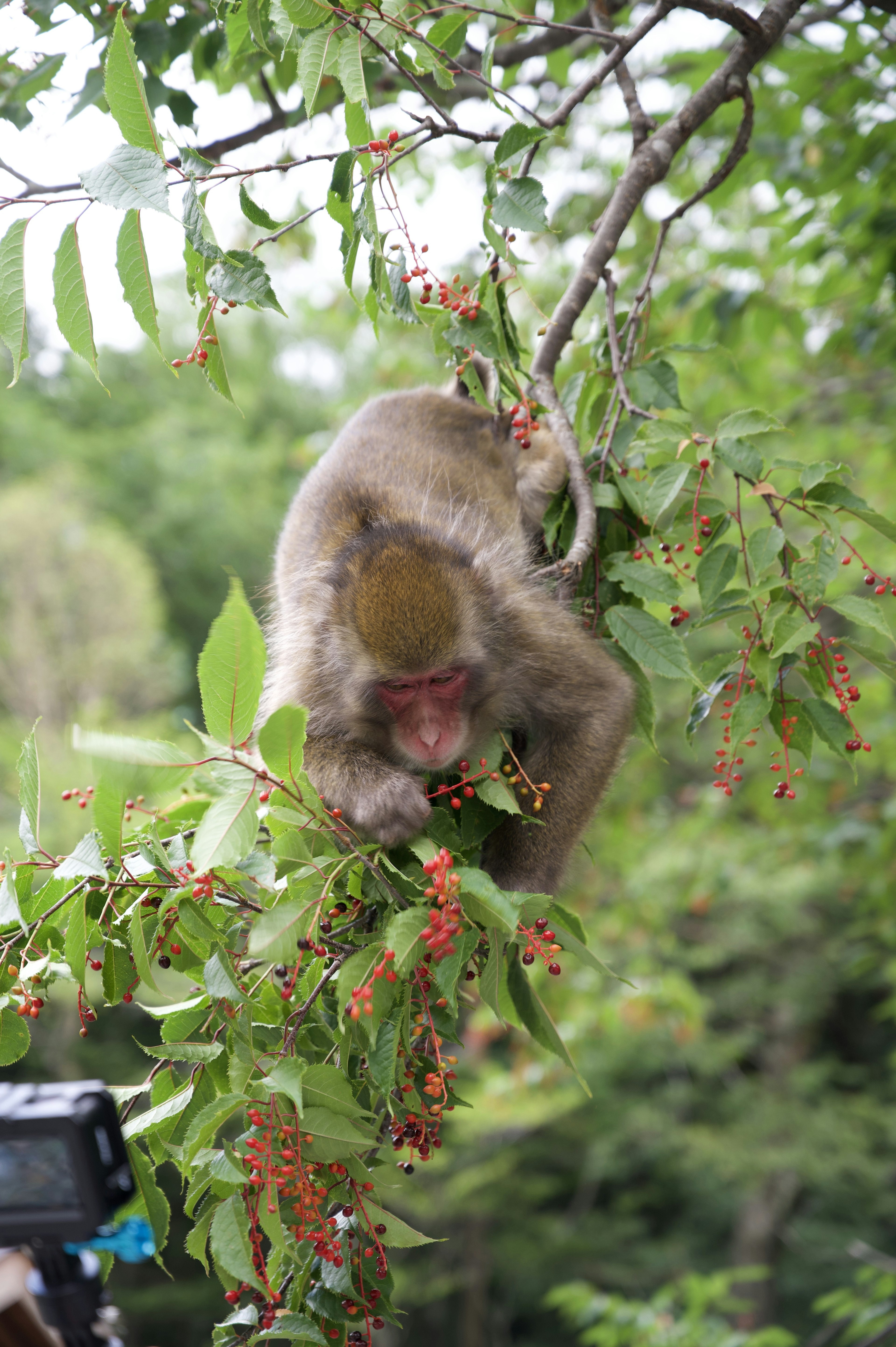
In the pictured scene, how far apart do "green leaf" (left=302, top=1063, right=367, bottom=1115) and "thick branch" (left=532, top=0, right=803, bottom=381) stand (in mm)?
1764

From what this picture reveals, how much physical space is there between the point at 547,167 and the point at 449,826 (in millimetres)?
4623

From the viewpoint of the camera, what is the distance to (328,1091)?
151cm

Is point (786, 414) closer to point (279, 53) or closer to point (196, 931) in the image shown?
point (279, 53)

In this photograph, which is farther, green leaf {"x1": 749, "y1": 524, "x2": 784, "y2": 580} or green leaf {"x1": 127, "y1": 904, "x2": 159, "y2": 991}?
green leaf {"x1": 749, "y1": 524, "x2": 784, "y2": 580}

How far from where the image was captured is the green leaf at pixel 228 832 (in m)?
1.30

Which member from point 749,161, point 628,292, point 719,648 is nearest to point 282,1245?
point 749,161

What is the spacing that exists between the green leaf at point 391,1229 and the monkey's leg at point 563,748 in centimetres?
90

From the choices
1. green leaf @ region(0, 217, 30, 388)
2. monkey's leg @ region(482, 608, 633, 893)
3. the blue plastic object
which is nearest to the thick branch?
monkey's leg @ region(482, 608, 633, 893)

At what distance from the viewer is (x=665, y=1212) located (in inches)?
670

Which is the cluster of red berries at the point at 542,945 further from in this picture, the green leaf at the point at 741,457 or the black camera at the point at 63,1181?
the green leaf at the point at 741,457

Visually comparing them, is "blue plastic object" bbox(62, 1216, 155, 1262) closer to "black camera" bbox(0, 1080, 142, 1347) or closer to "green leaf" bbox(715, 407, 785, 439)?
"black camera" bbox(0, 1080, 142, 1347)

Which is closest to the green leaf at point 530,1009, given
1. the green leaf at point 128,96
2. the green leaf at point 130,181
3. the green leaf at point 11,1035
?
the green leaf at point 11,1035

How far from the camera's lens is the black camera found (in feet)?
4.31

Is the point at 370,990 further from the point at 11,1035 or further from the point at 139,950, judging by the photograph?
the point at 11,1035
